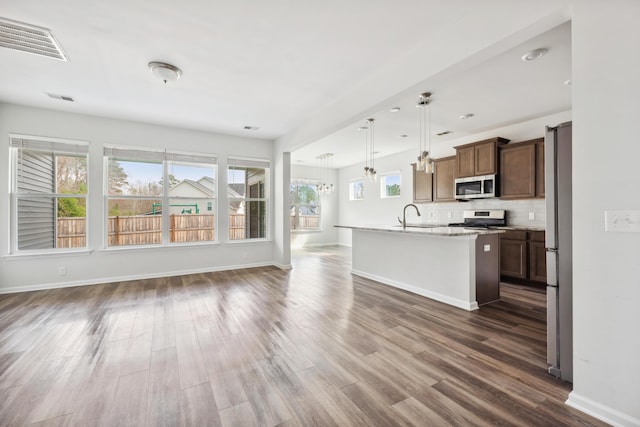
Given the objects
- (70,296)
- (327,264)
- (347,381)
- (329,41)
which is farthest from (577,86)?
(70,296)

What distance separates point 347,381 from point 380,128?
14.7 ft

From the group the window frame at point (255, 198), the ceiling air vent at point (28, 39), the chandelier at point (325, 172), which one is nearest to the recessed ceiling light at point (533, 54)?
the ceiling air vent at point (28, 39)

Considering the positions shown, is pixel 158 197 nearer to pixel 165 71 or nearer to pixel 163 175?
pixel 163 175

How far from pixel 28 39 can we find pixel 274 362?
363 cm

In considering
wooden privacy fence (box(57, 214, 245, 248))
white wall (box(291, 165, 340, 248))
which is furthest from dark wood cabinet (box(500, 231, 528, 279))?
white wall (box(291, 165, 340, 248))

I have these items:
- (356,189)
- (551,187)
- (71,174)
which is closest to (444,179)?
(356,189)

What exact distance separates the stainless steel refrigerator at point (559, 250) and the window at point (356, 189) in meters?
7.11

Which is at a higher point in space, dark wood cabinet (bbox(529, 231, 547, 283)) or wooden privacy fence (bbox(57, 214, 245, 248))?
wooden privacy fence (bbox(57, 214, 245, 248))

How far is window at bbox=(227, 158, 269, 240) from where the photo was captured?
589 centimetres

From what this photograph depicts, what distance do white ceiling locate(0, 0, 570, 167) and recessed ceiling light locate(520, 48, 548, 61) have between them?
0.22 feet

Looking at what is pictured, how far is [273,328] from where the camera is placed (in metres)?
2.90

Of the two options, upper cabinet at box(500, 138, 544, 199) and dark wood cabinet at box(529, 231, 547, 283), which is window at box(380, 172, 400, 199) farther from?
dark wood cabinet at box(529, 231, 547, 283)

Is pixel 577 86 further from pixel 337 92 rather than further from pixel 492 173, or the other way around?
pixel 492 173

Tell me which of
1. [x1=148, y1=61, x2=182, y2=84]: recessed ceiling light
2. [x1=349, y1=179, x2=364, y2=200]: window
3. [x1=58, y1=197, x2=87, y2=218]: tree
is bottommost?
[x1=58, y1=197, x2=87, y2=218]: tree
